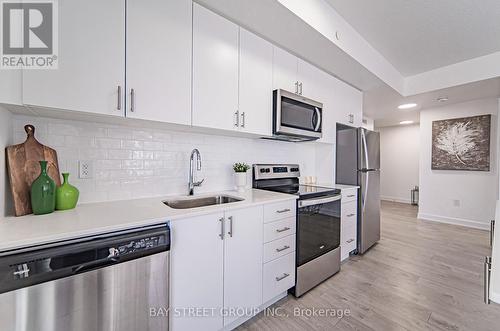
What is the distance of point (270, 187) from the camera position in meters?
2.44

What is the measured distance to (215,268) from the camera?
1.39 m

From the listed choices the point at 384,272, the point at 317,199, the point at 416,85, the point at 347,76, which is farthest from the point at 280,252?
the point at 416,85

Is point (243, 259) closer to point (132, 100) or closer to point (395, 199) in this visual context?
point (132, 100)

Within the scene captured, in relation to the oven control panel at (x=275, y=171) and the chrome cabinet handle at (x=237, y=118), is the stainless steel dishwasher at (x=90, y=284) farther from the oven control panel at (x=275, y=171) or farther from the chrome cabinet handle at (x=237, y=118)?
the oven control panel at (x=275, y=171)

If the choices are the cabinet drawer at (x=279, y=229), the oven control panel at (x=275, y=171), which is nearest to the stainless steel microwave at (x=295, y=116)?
the oven control panel at (x=275, y=171)

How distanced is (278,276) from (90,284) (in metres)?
1.32

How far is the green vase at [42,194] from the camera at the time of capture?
1.12 meters

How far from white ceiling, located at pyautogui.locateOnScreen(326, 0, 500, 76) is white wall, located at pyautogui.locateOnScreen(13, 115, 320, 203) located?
1.78 m

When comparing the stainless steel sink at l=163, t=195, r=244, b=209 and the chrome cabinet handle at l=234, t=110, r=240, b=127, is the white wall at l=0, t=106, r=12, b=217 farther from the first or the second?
the chrome cabinet handle at l=234, t=110, r=240, b=127

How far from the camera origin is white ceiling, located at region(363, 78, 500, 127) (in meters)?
3.22

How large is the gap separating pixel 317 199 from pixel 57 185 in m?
2.01

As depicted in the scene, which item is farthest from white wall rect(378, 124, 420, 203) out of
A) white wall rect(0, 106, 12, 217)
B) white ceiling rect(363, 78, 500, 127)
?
white wall rect(0, 106, 12, 217)

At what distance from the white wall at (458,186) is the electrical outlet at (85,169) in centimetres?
584

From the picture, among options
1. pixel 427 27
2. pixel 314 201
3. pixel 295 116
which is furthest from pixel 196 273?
pixel 427 27
